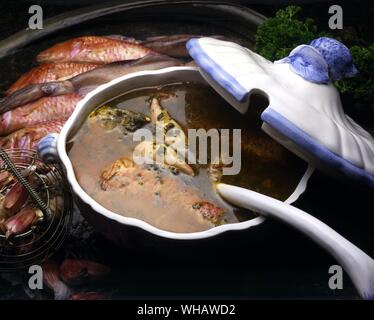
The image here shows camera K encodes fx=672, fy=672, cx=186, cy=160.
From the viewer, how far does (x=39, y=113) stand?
1.91 m

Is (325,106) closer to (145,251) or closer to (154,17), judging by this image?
(145,251)

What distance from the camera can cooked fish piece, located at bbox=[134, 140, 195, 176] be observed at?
1684 mm

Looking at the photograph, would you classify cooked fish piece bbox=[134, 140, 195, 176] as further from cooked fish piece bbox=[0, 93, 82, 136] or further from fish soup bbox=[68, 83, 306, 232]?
cooked fish piece bbox=[0, 93, 82, 136]

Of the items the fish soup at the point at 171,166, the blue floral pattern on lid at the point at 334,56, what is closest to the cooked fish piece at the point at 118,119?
the fish soup at the point at 171,166

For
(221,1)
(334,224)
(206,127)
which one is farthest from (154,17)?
(334,224)

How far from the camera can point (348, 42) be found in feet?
6.72

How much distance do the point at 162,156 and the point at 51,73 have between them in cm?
54

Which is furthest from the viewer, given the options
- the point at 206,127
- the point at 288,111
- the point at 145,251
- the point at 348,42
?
the point at 348,42

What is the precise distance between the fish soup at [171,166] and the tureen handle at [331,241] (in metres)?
0.09

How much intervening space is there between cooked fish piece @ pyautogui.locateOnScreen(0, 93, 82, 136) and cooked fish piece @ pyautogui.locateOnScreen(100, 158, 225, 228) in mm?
319

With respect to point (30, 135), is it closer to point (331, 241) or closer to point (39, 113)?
point (39, 113)

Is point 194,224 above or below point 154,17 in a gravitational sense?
below

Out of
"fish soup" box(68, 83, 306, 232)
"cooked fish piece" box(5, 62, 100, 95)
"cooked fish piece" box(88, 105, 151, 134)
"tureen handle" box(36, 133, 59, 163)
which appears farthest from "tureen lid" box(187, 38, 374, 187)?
"cooked fish piece" box(5, 62, 100, 95)

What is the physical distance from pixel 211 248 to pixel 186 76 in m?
0.47
